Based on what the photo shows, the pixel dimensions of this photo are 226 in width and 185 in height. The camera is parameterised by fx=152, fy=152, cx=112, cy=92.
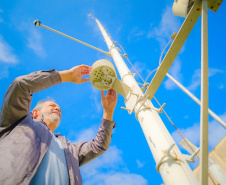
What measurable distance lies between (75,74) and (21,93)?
0.70m

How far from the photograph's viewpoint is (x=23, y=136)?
1754 mm

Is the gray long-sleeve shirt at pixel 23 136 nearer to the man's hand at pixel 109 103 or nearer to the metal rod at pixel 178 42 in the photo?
the man's hand at pixel 109 103

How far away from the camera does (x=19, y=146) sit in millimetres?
1614

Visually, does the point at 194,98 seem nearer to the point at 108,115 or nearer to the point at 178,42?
the point at 178,42

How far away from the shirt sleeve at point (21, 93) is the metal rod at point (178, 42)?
4.06ft

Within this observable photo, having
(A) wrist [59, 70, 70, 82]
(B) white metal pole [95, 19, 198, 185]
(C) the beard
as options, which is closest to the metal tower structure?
(B) white metal pole [95, 19, 198, 185]

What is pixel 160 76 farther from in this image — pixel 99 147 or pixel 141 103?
pixel 99 147

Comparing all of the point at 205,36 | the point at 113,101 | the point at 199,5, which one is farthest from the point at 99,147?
the point at 199,5

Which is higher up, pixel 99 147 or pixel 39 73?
pixel 39 73

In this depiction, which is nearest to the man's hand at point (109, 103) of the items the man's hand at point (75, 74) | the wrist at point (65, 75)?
the man's hand at point (75, 74)

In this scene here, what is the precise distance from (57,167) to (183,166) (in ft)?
4.72

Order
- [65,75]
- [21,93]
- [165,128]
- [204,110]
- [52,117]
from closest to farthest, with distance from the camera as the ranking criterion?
[204,110] < [165,128] < [21,93] < [65,75] < [52,117]

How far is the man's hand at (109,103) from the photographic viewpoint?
8.44ft

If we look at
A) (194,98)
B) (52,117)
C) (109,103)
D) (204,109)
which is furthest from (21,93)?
(194,98)
